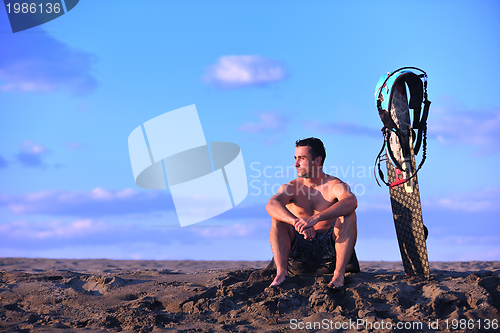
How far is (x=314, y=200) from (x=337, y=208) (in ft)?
1.49

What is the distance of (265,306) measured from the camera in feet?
13.6

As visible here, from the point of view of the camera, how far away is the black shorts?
474 cm

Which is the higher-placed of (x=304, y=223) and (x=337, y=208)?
(x=337, y=208)

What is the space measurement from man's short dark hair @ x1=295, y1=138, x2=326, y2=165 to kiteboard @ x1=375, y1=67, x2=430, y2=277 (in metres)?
0.96

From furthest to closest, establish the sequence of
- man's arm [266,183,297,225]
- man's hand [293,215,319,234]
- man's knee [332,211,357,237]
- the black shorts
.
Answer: the black shorts < man's knee [332,211,357,237] < man's arm [266,183,297,225] < man's hand [293,215,319,234]

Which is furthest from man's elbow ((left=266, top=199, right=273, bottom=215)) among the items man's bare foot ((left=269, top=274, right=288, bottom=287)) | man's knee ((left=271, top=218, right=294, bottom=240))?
man's bare foot ((left=269, top=274, right=288, bottom=287))

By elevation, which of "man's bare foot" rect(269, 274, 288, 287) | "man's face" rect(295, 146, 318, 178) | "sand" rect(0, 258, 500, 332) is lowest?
"sand" rect(0, 258, 500, 332)

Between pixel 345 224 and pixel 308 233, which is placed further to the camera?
pixel 345 224

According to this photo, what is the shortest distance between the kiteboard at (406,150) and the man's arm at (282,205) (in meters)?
1.34

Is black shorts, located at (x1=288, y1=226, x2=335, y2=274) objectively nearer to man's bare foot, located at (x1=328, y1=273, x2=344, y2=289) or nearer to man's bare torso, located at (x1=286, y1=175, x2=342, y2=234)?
man's bare torso, located at (x1=286, y1=175, x2=342, y2=234)

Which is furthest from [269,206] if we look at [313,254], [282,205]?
[313,254]

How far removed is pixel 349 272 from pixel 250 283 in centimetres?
118

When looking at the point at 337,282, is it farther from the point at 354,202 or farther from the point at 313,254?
the point at 354,202

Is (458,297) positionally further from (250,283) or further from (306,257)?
(250,283)
